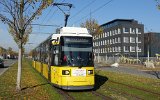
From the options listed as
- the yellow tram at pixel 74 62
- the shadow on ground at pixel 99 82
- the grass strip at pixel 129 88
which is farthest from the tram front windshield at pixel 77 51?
the shadow on ground at pixel 99 82

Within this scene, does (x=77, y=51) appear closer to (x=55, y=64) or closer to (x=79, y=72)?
(x=79, y=72)

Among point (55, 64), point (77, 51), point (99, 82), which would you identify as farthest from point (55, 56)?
point (99, 82)

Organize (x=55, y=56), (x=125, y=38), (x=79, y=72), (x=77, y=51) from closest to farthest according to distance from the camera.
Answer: (x=79, y=72)
(x=77, y=51)
(x=55, y=56)
(x=125, y=38)

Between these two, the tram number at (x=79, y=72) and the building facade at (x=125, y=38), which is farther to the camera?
the building facade at (x=125, y=38)

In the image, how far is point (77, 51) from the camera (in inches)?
601

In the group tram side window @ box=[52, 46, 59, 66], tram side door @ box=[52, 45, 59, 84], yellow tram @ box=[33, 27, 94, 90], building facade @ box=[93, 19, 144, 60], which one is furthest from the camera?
building facade @ box=[93, 19, 144, 60]

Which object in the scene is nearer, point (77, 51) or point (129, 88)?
point (77, 51)

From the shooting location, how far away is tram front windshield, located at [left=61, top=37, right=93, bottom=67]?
15.1 meters

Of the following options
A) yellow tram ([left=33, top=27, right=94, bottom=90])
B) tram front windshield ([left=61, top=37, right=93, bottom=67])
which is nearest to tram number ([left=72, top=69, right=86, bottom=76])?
yellow tram ([left=33, top=27, right=94, bottom=90])

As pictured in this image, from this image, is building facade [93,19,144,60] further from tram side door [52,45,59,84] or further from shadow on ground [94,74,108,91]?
tram side door [52,45,59,84]

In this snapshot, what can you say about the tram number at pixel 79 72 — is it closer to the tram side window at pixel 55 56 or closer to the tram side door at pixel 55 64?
the tram side door at pixel 55 64

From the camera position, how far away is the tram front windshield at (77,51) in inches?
596

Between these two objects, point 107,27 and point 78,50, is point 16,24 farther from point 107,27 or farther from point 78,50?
point 107,27

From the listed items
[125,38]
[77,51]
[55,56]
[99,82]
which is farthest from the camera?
[125,38]
